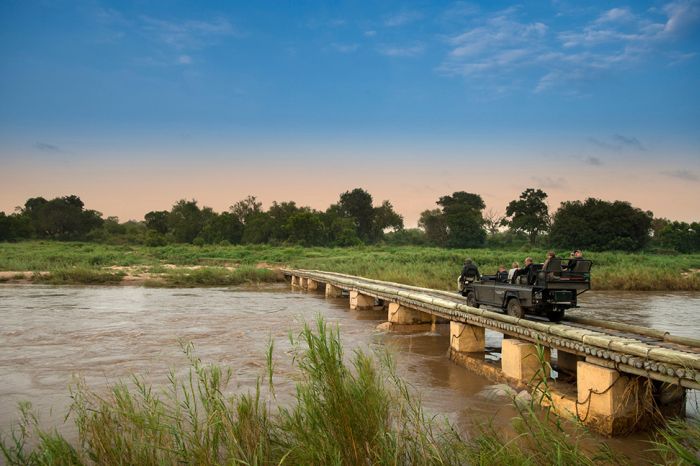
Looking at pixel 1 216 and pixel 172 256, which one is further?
pixel 1 216

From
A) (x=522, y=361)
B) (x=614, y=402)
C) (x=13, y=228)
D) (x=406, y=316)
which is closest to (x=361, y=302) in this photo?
(x=406, y=316)

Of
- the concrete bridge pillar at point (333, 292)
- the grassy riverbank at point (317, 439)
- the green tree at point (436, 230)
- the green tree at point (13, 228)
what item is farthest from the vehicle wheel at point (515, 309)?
the green tree at point (13, 228)

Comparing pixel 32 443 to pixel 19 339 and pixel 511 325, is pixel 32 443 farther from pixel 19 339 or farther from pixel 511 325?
pixel 19 339

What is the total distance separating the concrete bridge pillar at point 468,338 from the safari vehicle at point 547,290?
0.93m

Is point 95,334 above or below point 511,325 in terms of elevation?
below

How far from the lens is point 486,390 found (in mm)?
8852

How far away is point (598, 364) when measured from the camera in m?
6.87

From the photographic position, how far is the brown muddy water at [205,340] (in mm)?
8422

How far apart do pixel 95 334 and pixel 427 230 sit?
66.2 metres

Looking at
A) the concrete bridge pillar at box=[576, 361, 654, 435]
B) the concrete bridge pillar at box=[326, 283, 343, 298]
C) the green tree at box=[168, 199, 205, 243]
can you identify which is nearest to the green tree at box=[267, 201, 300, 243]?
the green tree at box=[168, 199, 205, 243]

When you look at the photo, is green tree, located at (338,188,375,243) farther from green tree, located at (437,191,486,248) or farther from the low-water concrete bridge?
the low-water concrete bridge

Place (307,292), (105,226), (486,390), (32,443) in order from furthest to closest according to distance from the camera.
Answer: (105,226), (307,292), (486,390), (32,443)

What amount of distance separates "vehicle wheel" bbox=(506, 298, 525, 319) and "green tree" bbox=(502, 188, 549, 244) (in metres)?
60.7

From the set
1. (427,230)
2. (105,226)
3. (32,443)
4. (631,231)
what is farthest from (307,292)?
(105,226)
